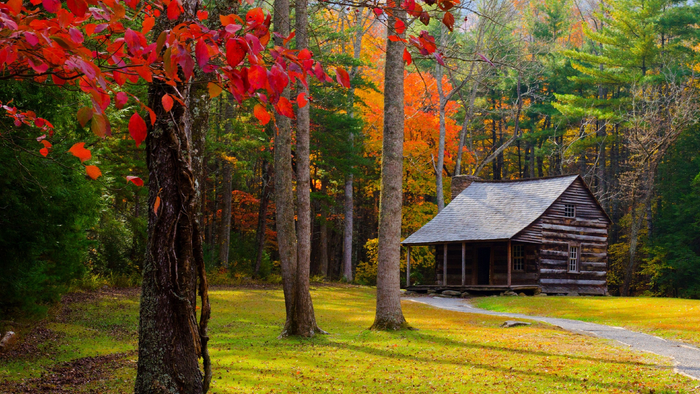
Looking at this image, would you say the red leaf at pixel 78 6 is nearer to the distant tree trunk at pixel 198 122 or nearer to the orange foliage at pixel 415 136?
the distant tree trunk at pixel 198 122

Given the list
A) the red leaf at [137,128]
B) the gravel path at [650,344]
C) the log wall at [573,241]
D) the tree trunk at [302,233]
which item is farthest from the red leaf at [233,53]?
the log wall at [573,241]

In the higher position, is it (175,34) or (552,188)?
(552,188)

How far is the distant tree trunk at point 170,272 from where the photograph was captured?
5051mm

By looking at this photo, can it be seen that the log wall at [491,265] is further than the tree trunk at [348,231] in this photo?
No

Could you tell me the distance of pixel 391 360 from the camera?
994 centimetres

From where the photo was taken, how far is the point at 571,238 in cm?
3027

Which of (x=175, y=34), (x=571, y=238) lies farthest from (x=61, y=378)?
(x=571, y=238)

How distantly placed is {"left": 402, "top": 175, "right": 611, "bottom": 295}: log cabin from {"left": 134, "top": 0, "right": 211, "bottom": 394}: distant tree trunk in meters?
24.0

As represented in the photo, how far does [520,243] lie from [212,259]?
1664cm

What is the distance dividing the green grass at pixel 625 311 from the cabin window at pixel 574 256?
5560 mm

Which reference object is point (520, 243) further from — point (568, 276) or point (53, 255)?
point (53, 255)

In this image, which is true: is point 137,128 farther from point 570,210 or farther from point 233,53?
point 570,210

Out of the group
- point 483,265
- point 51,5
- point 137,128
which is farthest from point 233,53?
point 483,265

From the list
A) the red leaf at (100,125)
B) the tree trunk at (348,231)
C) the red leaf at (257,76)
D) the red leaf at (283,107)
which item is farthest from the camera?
the tree trunk at (348,231)
